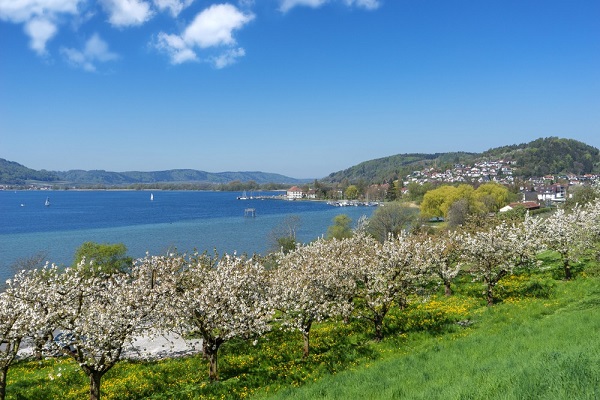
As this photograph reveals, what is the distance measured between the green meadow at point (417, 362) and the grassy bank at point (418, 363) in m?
0.05

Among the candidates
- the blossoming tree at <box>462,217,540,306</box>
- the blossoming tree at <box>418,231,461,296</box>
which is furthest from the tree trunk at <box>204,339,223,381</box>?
the blossoming tree at <box>462,217,540,306</box>

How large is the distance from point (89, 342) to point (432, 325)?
16329 millimetres

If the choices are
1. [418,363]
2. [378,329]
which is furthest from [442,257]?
[418,363]

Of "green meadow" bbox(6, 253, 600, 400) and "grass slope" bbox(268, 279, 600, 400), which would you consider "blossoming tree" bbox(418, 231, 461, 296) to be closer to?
"green meadow" bbox(6, 253, 600, 400)

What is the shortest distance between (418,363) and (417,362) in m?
0.16

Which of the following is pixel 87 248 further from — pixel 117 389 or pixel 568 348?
pixel 568 348

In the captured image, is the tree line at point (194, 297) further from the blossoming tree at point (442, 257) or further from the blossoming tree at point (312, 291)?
the blossoming tree at point (442, 257)

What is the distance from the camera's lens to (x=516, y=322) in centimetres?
2052

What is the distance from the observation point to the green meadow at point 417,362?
33.0ft

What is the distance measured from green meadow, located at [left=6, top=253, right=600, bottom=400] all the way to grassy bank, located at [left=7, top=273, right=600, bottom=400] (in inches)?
1.8

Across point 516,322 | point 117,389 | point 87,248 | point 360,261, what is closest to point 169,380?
point 117,389

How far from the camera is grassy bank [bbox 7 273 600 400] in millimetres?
10016

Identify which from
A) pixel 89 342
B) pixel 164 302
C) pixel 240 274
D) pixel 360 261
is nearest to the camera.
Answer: pixel 89 342

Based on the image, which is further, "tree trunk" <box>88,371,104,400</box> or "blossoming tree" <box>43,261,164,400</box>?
"tree trunk" <box>88,371,104,400</box>
